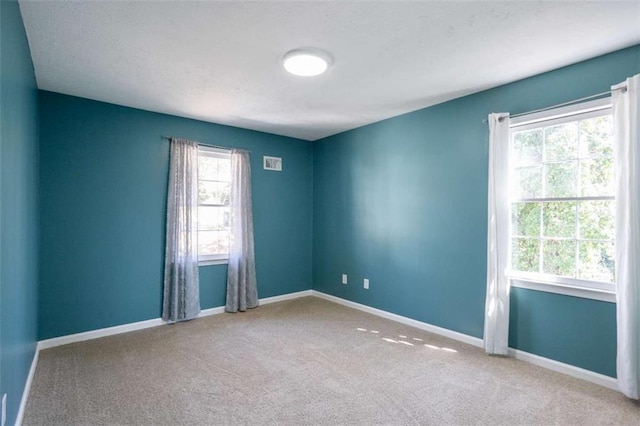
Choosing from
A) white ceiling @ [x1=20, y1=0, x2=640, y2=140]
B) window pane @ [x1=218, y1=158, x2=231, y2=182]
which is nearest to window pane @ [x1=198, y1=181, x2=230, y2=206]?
window pane @ [x1=218, y1=158, x2=231, y2=182]

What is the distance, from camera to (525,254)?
299 centimetres

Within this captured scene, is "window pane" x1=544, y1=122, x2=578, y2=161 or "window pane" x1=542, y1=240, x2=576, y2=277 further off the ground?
"window pane" x1=544, y1=122, x2=578, y2=161

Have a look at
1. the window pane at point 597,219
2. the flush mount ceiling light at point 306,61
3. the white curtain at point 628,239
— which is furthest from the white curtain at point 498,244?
the flush mount ceiling light at point 306,61

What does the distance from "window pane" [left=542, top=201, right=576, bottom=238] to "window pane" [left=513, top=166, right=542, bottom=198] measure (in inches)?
5.8

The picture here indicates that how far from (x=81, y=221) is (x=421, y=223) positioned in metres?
3.60

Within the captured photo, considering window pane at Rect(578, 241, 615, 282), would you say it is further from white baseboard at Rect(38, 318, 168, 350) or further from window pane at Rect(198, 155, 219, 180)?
white baseboard at Rect(38, 318, 168, 350)

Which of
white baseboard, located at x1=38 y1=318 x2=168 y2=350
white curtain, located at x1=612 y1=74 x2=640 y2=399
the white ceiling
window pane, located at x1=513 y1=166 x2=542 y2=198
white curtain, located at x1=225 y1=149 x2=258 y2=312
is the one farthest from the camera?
white curtain, located at x1=225 y1=149 x2=258 y2=312

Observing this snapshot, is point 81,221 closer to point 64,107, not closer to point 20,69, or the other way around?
point 64,107

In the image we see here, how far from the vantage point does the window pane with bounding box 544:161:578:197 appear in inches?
106

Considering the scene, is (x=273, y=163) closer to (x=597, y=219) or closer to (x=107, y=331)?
(x=107, y=331)

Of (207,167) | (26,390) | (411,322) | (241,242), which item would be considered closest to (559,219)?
(411,322)

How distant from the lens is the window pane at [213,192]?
425cm

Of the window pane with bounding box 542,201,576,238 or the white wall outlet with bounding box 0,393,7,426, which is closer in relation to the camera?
the white wall outlet with bounding box 0,393,7,426

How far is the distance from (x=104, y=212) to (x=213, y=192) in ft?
4.06
